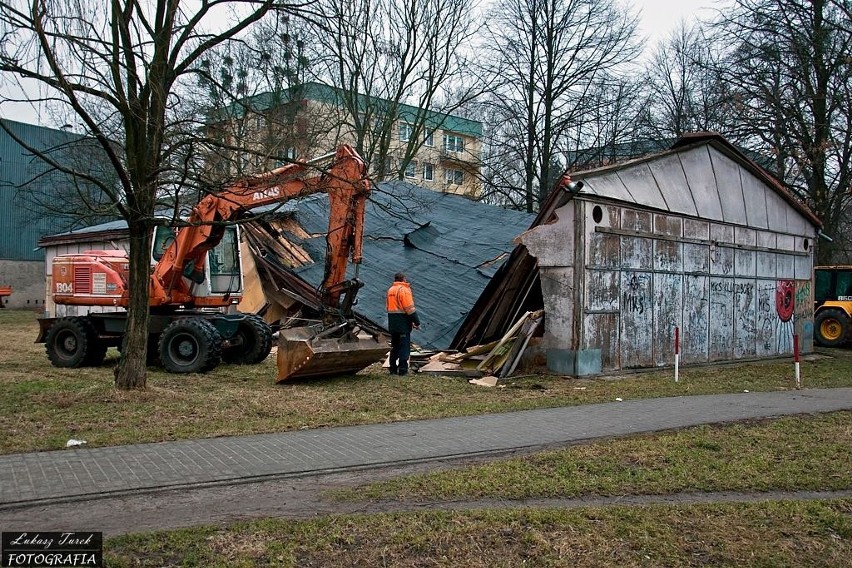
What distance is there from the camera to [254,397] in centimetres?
1197

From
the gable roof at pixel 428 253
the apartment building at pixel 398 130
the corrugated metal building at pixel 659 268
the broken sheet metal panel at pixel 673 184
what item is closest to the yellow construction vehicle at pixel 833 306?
the corrugated metal building at pixel 659 268

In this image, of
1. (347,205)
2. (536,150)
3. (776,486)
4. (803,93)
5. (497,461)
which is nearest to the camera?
(776,486)

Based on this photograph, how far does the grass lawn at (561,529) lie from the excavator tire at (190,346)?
8653 millimetres

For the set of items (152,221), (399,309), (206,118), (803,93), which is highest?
(803,93)

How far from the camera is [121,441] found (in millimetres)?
8500

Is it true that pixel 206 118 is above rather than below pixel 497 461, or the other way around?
above

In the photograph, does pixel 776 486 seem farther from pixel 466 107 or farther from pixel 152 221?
pixel 466 107

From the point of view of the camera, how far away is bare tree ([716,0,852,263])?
916 inches

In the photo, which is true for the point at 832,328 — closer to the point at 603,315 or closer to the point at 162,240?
the point at 603,315

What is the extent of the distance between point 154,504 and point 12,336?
72.6 ft

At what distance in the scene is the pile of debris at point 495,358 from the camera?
1535 centimetres

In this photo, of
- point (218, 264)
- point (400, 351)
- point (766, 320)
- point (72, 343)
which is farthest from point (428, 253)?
point (72, 343)

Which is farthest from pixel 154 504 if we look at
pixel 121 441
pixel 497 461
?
pixel 497 461

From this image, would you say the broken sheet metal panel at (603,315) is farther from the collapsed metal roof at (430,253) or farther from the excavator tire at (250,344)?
the excavator tire at (250,344)
